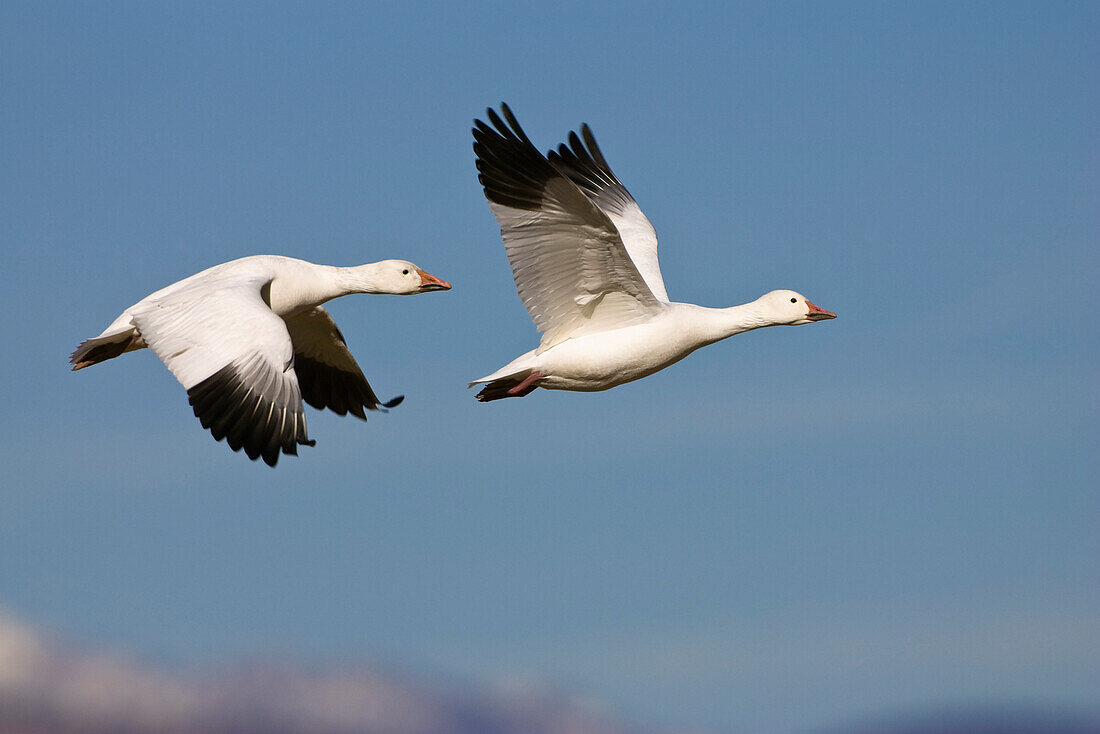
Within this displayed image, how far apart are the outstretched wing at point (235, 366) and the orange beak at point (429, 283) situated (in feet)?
6.56

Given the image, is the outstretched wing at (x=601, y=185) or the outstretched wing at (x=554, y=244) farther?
the outstretched wing at (x=601, y=185)

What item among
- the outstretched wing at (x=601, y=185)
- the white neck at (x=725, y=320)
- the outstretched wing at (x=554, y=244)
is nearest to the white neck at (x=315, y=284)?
the outstretched wing at (x=554, y=244)

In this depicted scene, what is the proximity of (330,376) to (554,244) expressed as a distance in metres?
3.35

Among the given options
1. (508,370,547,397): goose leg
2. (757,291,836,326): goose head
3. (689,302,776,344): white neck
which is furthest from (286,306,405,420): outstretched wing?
(757,291,836,326): goose head

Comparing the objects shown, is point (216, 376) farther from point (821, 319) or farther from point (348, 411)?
point (821, 319)

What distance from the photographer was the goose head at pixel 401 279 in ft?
43.4

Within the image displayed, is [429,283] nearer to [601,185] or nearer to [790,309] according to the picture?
[601,185]

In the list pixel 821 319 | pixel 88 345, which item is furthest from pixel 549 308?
pixel 88 345

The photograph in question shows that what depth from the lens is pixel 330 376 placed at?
14102 mm

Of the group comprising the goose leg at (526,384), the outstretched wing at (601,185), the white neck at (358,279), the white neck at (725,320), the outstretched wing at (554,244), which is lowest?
the goose leg at (526,384)

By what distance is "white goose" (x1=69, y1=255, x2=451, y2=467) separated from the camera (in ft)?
35.7

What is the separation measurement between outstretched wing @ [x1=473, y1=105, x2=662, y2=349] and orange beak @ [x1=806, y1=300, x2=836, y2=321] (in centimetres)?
139

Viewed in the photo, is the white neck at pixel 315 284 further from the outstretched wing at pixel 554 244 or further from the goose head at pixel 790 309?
the goose head at pixel 790 309

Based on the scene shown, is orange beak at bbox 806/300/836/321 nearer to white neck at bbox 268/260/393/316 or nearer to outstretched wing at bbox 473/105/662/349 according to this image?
outstretched wing at bbox 473/105/662/349
